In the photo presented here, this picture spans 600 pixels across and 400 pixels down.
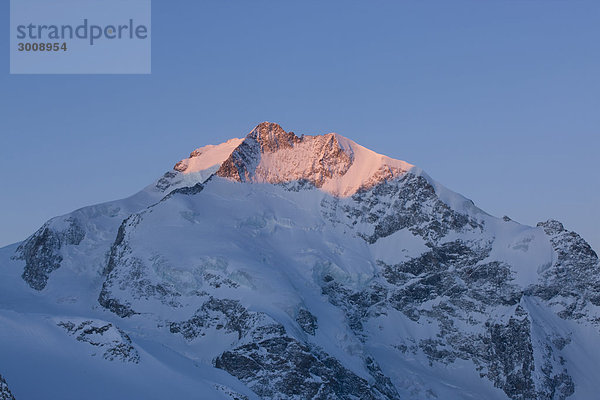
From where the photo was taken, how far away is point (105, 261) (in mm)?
187250

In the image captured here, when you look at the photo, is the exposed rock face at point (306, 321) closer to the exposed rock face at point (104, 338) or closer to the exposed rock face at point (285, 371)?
the exposed rock face at point (285, 371)

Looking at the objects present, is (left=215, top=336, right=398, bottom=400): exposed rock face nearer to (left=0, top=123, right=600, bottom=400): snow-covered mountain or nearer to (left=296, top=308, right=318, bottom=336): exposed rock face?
(left=0, top=123, right=600, bottom=400): snow-covered mountain

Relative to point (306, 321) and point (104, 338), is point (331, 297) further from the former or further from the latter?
point (104, 338)

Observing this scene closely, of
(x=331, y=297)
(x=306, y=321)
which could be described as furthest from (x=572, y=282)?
(x=306, y=321)

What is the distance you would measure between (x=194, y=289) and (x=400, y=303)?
42920 mm

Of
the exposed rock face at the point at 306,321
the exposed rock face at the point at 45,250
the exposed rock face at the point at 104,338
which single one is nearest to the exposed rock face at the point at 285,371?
the exposed rock face at the point at 306,321

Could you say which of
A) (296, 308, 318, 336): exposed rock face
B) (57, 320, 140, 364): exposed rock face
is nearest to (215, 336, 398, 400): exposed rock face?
(296, 308, 318, 336): exposed rock face

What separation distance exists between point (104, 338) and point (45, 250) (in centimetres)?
11173

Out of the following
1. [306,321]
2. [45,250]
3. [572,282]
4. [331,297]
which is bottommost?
[306,321]

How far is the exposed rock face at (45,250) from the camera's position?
187875 millimetres

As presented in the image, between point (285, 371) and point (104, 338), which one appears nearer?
point (104, 338)

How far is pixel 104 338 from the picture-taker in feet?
282

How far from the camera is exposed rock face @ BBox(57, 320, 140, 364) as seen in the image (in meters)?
84.9

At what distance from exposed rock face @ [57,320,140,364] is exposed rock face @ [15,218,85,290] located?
100 m
